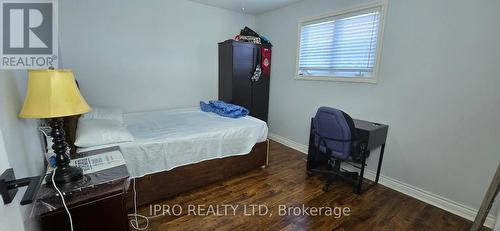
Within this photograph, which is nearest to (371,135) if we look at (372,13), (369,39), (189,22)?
(369,39)

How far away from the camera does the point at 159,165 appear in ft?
6.77

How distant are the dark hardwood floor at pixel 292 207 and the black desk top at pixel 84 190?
0.74 metres

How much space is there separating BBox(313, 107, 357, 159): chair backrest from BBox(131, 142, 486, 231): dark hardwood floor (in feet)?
1.65

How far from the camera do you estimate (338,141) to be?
2328 mm

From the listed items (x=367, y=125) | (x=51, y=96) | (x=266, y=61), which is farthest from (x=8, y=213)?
(x=266, y=61)

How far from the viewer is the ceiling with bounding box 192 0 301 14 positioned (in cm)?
345

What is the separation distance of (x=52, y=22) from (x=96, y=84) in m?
1.05

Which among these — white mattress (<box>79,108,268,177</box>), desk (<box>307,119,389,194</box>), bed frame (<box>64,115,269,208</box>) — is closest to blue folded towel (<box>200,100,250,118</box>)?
white mattress (<box>79,108,268,177</box>)

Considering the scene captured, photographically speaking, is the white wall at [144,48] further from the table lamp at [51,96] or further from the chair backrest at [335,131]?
the chair backrest at [335,131]

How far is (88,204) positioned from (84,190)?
0.29 feet

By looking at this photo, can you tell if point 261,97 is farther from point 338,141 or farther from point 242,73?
point 338,141

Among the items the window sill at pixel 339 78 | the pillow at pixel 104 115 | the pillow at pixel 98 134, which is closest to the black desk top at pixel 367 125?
the window sill at pixel 339 78

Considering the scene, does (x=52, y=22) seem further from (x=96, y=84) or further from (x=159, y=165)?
(x=159, y=165)

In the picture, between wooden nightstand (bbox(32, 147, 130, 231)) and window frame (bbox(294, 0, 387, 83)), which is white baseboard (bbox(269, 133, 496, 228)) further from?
wooden nightstand (bbox(32, 147, 130, 231))
